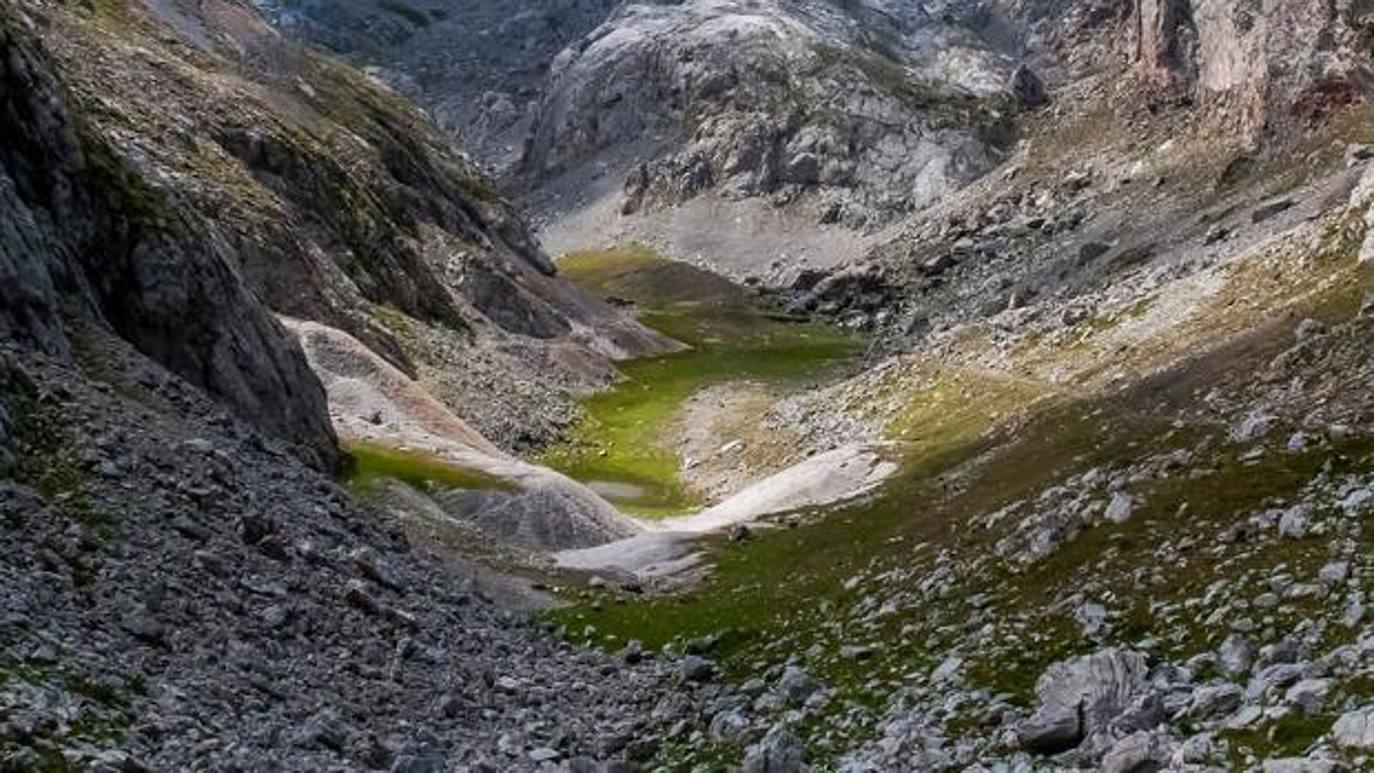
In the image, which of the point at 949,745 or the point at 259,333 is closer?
the point at 949,745

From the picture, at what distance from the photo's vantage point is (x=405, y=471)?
58781mm

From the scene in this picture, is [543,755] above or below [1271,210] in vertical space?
above

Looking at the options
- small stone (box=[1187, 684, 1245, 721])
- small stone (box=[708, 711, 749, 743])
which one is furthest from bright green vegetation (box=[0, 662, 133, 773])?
small stone (box=[1187, 684, 1245, 721])

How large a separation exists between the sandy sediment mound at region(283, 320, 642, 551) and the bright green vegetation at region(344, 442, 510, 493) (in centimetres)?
72

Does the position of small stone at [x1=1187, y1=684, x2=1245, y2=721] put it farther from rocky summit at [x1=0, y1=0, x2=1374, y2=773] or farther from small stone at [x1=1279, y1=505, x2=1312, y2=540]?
small stone at [x1=1279, y1=505, x2=1312, y2=540]

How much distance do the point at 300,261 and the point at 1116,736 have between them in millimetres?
81445

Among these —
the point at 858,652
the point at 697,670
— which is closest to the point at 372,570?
the point at 697,670

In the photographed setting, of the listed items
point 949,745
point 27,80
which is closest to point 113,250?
point 27,80

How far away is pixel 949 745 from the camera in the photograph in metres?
20.2

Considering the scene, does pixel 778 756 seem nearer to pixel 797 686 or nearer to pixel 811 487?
pixel 797 686

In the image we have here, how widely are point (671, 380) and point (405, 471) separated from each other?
242 feet

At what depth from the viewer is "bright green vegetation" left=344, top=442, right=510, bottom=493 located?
56125 mm

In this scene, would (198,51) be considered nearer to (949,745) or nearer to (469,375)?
(469,375)

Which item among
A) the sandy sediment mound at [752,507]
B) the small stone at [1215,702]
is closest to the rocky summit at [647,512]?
the small stone at [1215,702]
